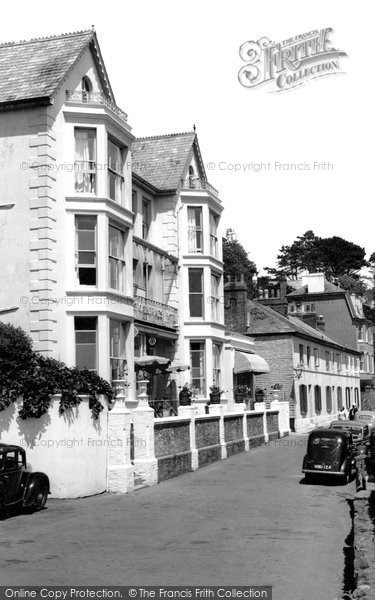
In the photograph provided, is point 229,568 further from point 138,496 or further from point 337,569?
point 138,496

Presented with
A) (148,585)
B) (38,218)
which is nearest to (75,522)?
(148,585)

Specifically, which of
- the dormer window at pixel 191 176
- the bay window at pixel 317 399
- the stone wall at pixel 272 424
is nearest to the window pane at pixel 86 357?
the dormer window at pixel 191 176

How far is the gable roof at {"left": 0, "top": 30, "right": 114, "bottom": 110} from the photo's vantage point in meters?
25.3

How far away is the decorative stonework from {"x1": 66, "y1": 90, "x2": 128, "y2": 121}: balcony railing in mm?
1276

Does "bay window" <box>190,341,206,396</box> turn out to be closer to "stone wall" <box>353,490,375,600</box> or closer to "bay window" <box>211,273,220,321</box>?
"bay window" <box>211,273,220,321</box>

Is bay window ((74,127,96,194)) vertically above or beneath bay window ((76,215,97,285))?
above

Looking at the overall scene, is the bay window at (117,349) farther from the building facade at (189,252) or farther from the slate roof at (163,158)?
the slate roof at (163,158)

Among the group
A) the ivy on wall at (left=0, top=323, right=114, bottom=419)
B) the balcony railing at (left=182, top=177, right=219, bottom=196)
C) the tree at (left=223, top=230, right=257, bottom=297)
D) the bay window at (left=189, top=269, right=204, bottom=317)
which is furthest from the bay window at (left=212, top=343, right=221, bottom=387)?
the tree at (left=223, top=230, right=257, bottom=297)

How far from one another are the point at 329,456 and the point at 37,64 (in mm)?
16214

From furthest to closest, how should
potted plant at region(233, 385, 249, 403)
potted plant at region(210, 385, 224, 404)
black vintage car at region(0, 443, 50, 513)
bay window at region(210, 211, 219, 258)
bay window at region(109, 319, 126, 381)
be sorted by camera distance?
potted plant at region(233, 385, 249, 403) < bay window at region(210, 211, 219, 258) < potted plant at region(210, 385, 224, 404) < bay window at region(109, 319, 126, 381) < black vintage car at region(0, 443, 50, 513)

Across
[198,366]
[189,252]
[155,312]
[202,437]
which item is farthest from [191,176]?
[202,437]

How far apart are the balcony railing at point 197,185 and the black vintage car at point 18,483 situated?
2107cm

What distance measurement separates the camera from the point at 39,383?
20.5 metres

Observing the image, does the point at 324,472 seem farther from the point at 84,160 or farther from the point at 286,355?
the point at 286,355
